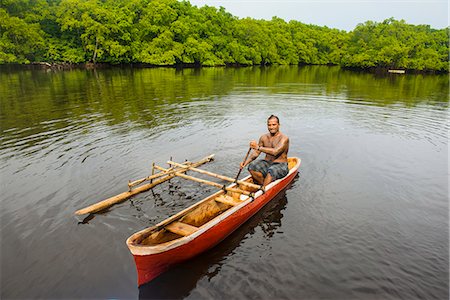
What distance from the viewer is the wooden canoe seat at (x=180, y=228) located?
21.0 feet

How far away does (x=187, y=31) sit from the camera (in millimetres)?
75938

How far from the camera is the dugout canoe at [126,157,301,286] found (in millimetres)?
5613

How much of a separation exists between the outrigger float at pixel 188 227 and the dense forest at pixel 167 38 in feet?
211

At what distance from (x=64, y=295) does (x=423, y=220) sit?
30.5 feet

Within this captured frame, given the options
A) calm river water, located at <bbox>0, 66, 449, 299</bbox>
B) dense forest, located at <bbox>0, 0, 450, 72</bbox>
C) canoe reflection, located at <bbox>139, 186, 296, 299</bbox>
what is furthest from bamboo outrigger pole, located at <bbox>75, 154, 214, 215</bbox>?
dense forest, located at <bbox>0, 0, 450, 72</bbox>

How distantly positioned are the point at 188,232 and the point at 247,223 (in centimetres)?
230

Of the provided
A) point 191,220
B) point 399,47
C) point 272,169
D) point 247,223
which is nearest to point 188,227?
point 191,220

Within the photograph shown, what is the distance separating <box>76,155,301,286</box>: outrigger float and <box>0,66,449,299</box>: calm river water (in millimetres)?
314

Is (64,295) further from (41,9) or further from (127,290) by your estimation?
(41,9)

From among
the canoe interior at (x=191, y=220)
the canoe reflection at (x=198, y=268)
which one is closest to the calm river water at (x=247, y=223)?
the canoe reflection at (x=198, y=268)

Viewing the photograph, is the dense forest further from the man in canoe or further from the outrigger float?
the outrigger float

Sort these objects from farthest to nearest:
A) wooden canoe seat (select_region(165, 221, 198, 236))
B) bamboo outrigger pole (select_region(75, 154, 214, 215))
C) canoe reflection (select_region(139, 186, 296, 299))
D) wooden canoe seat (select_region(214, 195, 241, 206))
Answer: bamboo outrigger pole (select_region(75, 154, 214, 215)) → wooden canoe seat (select_region(214, 195, 241, 206)) → wooden canoe seat (select_region(165, 221, 198, 236)) → canoe reflection (select_region(139, 186, 296, 299))

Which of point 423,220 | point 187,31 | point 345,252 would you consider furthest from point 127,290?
point 187,31

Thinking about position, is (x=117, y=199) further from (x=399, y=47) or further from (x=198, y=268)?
(x=399, y=47)
